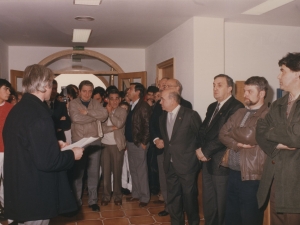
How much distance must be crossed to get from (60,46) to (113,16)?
314 centimetres

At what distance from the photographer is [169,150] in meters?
3.54

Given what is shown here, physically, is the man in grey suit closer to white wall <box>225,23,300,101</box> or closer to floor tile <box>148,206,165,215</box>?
floor tile <box>148,206,165,215</box>

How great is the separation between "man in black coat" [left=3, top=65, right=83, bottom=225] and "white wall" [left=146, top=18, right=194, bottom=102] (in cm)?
307

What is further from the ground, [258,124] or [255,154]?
[258,124]

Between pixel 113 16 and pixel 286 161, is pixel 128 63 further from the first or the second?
pixel 286 161

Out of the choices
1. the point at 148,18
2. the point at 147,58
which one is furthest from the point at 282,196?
the point at 147,58

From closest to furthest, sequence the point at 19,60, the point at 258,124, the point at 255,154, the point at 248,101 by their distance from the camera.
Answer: the point at 258,124 < the point at 255,154 < the point at 248,101 < the point at 19,60

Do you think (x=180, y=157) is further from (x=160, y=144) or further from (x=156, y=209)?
(x=156, y=209)

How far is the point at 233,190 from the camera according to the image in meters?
2.87

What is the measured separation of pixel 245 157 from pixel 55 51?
6011 mm

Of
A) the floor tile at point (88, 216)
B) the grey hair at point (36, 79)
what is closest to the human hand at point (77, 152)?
the grey hair at point (36, 79)

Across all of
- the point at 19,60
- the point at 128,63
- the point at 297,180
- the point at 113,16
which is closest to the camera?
the point at 297,180

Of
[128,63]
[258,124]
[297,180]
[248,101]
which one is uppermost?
[128,63]

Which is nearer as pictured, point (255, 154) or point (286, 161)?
point (286, 161)
